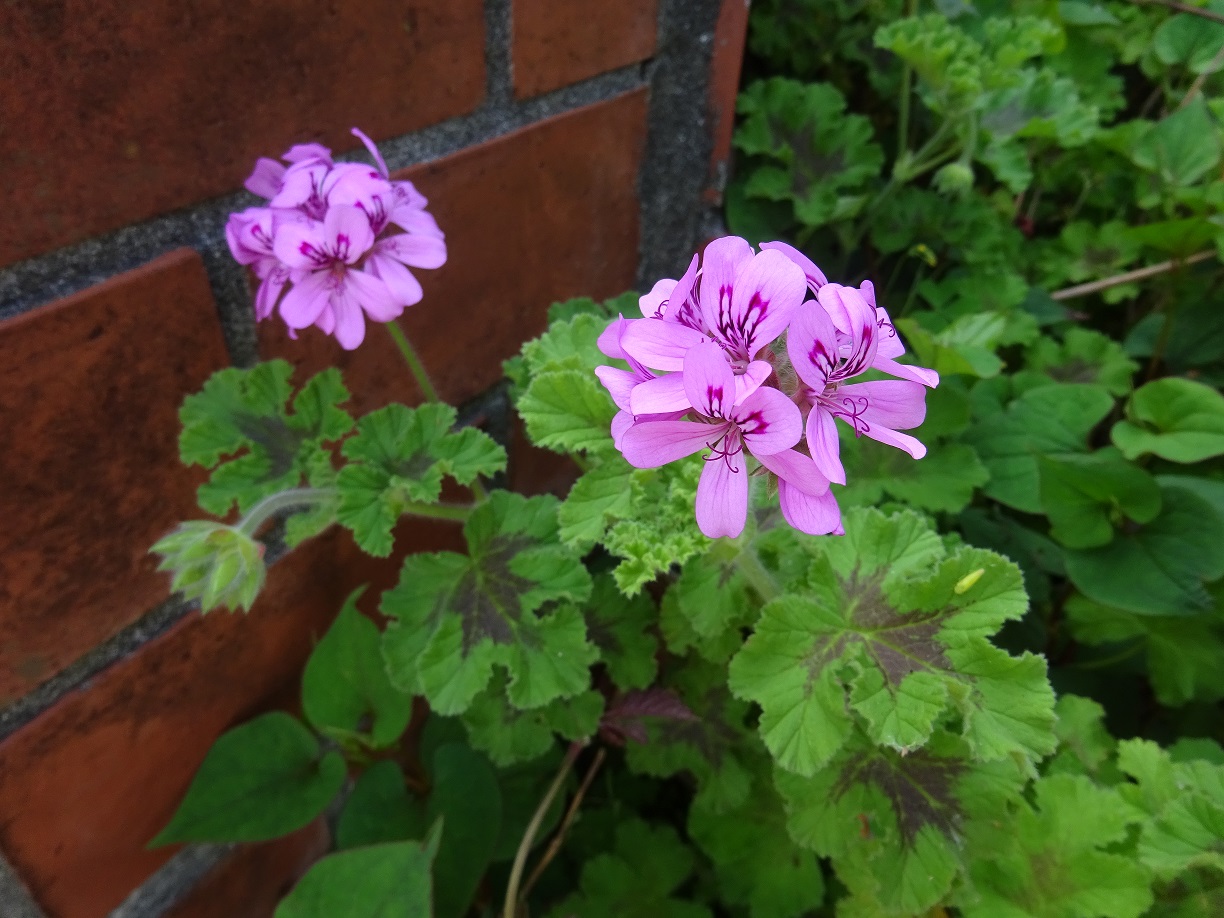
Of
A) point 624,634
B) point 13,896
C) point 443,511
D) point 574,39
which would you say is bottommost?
point 13,896

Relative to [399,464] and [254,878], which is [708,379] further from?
[254,878]

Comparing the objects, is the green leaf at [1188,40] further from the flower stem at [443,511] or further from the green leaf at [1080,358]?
the flower stem at [443,511]

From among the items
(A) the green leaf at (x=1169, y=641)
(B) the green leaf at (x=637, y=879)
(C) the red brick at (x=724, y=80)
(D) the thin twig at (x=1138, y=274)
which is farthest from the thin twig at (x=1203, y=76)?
(B) the green leaf at (x=637, y=879)

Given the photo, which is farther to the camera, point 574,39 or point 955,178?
point 955,178

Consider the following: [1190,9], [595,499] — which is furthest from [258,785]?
[1190,9]

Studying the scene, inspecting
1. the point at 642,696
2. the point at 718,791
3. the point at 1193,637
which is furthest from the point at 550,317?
the point at 1193,637

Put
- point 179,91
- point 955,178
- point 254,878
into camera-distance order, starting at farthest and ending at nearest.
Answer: point 955,178 → point 254,878 → point 179,91

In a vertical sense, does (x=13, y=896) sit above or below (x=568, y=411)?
below
